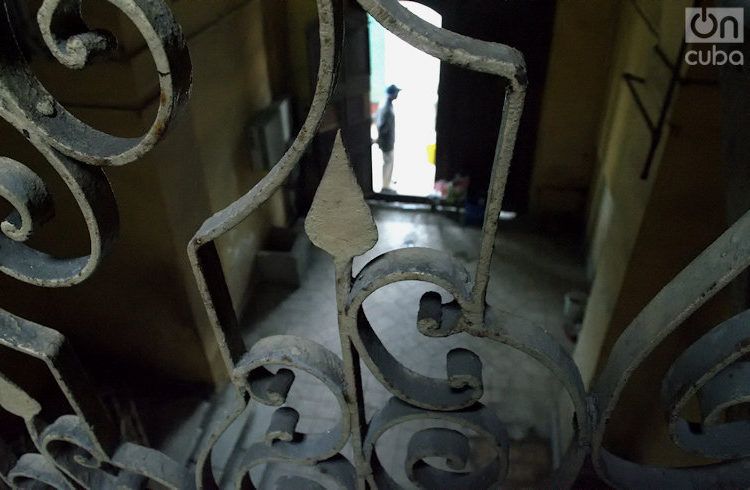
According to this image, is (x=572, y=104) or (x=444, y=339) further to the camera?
(x=572, y=104)

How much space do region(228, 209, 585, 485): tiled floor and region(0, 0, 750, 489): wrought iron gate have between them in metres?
2.75

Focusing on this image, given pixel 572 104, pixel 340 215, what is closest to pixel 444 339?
pixel 572 104

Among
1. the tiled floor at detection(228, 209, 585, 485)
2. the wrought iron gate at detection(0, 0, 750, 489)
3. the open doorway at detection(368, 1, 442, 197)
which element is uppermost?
the wrought iron gate at detection(0, 0, 750, 489)

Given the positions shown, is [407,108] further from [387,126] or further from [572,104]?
[572,104]

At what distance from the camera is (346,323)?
79 centimetres

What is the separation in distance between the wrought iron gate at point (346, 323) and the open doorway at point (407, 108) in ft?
16.9

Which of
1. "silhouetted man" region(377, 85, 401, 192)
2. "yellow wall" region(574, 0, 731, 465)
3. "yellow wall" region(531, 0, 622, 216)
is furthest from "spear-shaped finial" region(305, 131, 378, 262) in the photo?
"silhouetted man" region(377, 85, 401, 192)

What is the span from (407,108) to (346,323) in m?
7.76

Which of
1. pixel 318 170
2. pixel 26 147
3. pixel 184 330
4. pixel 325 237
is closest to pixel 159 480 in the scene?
pixel 325 237

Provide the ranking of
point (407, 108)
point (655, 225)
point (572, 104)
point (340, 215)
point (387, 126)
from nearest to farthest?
point (340, 215) → point (655, 225) → point (572, 104) → point (387, 126) → point (407, 108)

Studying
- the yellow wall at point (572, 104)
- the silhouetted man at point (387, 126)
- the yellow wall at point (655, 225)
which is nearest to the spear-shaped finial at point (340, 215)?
the yellow wall at point (655, 225)

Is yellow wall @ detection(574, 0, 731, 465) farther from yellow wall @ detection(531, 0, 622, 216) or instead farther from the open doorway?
the open doorway

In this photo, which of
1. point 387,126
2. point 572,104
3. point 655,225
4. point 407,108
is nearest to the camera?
point 655,225

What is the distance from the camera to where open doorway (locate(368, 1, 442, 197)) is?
6.62 meters
